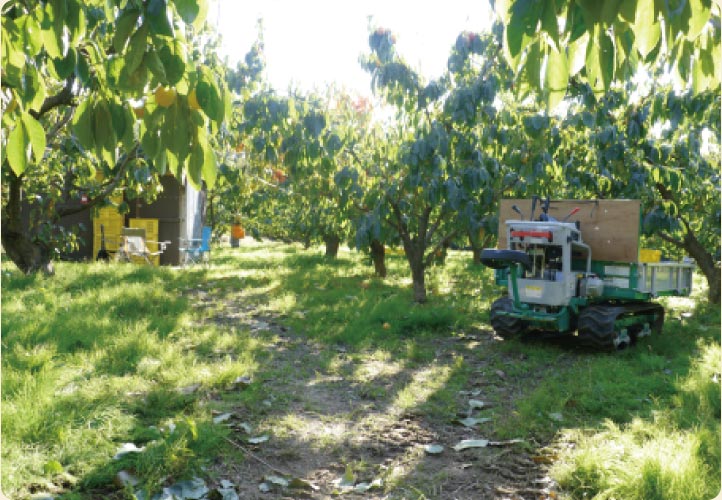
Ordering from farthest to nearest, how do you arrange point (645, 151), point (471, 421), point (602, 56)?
point (645, 151)
point (471, 421)
point (602, 56)

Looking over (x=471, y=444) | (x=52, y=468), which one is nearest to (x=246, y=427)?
(x=52, y=468)

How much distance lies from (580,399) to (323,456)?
233 cm

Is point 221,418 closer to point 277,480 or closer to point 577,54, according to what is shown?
point 277,480

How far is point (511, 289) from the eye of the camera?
7.26 metres

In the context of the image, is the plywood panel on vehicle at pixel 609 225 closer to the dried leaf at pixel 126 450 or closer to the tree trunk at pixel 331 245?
the dried leaf at pixel 126 450

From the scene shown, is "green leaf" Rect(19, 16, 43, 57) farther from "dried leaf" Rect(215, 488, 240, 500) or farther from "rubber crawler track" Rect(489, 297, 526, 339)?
"rubber crawler track" Rect(489, 297, 526, 339)

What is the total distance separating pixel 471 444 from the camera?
3924 millimetres

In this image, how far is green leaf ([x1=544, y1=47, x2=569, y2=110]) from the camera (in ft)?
5.36

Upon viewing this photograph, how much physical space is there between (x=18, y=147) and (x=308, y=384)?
152 inches

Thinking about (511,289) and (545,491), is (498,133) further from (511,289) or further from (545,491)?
(545,491)

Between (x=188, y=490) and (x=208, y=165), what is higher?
(x=208, y=165)

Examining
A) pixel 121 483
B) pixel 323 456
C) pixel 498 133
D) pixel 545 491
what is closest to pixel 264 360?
pixel 323 456

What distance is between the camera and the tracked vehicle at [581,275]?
6.86 meters

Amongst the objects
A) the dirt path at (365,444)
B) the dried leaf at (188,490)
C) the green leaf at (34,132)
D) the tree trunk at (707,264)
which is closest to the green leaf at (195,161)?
the green leaf at (34,132)
